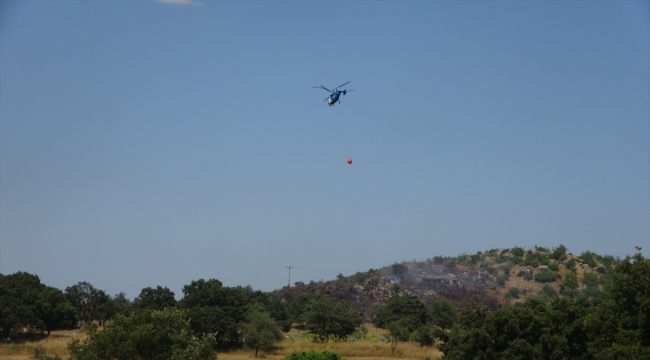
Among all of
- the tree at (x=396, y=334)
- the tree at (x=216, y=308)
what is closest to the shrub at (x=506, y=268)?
the tree at (x=396, y=334)

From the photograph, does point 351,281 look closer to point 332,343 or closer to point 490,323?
point 332,343

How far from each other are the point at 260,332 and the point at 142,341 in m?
37.4

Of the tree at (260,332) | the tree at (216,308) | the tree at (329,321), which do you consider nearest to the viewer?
the tree at (260,332)

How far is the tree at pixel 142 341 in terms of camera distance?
37406mm

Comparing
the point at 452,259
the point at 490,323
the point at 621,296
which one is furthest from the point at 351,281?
the point at 621,296

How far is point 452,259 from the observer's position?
152m

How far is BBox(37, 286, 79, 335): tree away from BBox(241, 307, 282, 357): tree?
904 inches

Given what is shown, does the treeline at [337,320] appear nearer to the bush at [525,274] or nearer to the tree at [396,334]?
the tree at [396,334]

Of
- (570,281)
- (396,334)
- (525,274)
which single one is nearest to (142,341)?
(396,334)

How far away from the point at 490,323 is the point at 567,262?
Result: 318ft

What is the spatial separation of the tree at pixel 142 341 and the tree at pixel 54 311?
154ft

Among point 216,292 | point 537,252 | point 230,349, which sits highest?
point 537,252

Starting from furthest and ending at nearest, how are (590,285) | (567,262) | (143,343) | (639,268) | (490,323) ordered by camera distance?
(567,262), (590,285), (490,323), (143,343), (639,268)

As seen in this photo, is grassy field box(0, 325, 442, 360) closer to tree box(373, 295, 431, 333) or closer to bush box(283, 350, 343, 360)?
tree box(373, 295, 431, 333)
